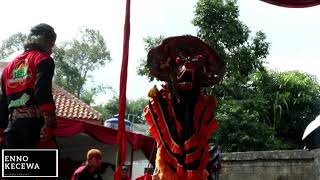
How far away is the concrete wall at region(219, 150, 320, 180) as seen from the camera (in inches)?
317

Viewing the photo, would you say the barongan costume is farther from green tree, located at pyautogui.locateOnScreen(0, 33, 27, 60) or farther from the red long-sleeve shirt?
green tree, located at pyautogui.locateOnScreen(0, 33, 27, 60)

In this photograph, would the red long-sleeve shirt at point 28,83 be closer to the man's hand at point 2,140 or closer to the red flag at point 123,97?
the man's hand at point 2,140

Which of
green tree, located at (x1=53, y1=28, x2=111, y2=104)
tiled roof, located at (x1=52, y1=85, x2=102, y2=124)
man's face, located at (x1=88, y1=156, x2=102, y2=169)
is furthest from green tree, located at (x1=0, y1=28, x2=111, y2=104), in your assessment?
man's face, located at (x1=88, y1=156, x2=102, y2=169)

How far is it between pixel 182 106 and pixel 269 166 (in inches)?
195

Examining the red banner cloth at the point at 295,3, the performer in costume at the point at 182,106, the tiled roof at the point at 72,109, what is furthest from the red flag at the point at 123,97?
the tiled roof at the point at 72,109

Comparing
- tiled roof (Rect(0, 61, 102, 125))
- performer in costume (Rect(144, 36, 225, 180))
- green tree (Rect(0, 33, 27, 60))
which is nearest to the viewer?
performer in costume (Rect(144, 36, 225, 180))

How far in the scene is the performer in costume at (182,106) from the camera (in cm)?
368

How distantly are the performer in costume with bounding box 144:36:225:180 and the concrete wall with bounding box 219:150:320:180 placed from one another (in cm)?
417

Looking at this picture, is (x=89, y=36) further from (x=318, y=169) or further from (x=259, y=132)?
(x=318, y=169)

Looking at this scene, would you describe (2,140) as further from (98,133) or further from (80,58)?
(80,58)

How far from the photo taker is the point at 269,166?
8.47m

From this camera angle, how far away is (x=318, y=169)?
606 cm

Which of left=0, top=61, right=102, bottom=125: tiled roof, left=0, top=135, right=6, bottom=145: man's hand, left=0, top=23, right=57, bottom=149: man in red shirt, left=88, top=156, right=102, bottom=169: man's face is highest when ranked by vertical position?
left=0, top=61, right=102, bottom=125: tiled roof

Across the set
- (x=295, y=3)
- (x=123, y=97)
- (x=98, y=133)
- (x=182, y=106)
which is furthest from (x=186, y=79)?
(x=98, y=133)
